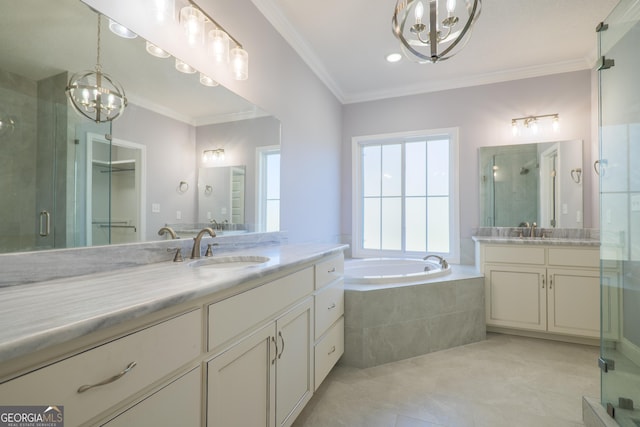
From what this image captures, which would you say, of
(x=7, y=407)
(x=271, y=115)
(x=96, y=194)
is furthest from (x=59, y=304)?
(x=271, y=115)

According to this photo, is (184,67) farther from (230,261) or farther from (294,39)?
(294,39)

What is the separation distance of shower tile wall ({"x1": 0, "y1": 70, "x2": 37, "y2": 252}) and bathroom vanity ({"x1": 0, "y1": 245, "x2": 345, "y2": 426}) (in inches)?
7.1

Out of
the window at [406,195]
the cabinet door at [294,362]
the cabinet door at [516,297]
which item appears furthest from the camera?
the window at [406,195]

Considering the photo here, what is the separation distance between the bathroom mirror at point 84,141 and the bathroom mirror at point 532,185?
305 cm

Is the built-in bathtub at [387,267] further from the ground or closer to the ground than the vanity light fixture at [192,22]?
closer to the ground

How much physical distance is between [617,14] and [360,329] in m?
2.40

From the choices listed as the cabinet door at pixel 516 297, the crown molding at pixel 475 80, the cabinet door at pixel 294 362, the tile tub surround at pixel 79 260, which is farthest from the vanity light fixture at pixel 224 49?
the cabinet door at pixel 516 297

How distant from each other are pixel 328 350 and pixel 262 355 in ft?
2.66

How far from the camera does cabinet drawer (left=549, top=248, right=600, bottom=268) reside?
98.0 inches

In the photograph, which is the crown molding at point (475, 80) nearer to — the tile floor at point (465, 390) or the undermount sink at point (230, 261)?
the tile floor at point (465, 390)

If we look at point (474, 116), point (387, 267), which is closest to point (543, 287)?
point (387, 267)

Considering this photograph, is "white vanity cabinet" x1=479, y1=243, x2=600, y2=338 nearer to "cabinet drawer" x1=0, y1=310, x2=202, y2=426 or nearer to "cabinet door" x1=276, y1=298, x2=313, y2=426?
"cabinet door" x1=276, y1=298, x2=313, y2=426

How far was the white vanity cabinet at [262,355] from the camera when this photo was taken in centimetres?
93

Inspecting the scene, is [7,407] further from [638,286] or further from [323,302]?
[638,286]
